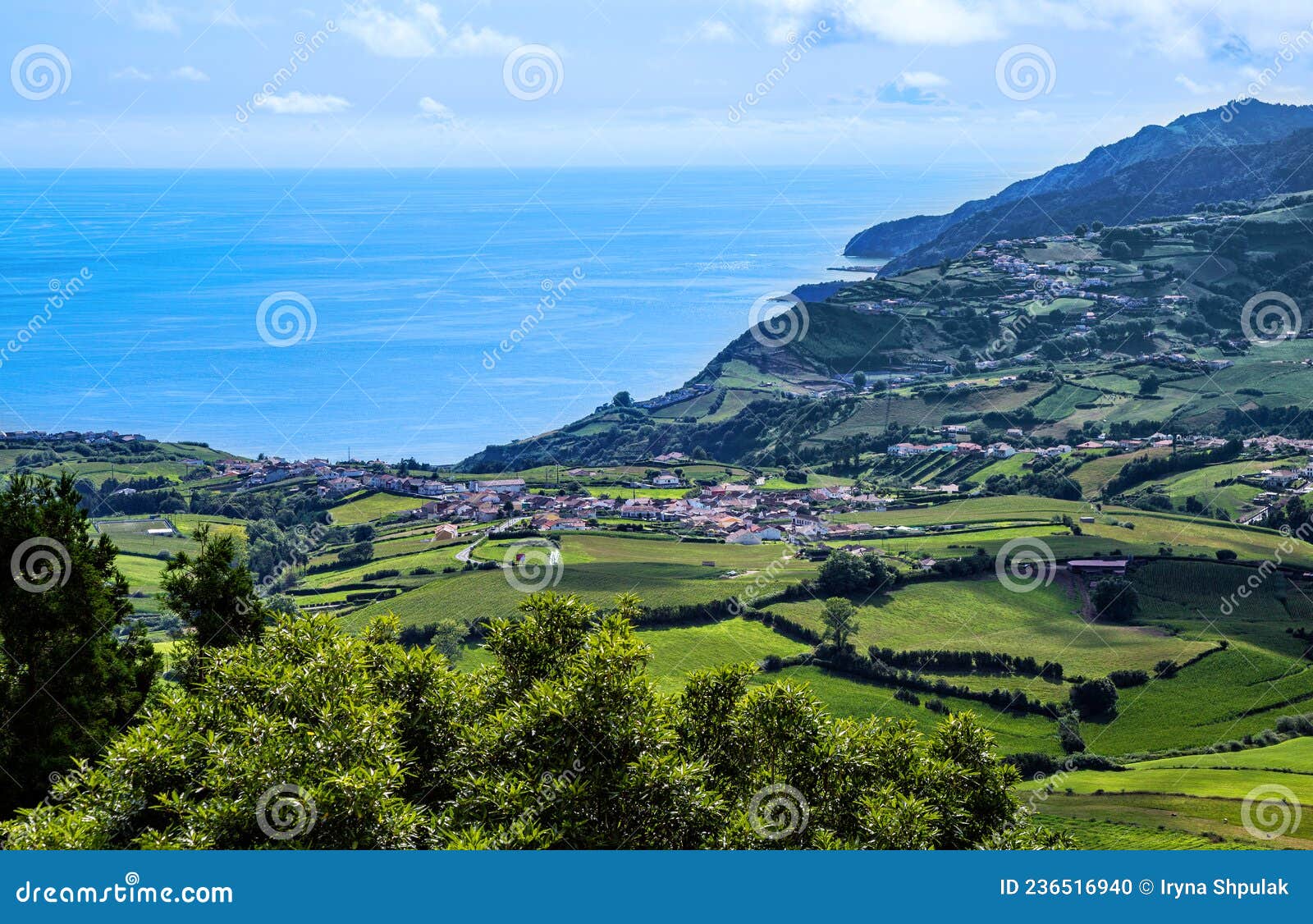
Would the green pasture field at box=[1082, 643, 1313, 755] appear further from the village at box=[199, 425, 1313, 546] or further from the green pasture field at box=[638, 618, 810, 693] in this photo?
the village at box=[199, 425, 1313, 546]

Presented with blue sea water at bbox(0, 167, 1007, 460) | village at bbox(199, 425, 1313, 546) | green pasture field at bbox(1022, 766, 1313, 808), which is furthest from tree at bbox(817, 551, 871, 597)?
blue sea water at bbox(0, 167, 1007, 460)

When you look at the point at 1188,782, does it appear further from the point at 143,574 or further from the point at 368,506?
the point at 368,506

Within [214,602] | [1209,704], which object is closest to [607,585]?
[1209,704]

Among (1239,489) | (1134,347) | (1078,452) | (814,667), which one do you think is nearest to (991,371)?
(1134,347)

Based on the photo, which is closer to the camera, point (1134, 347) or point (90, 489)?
point (90, 489)

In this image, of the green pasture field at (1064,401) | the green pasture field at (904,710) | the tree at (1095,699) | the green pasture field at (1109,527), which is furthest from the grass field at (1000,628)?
the green pasture field at (1064,401)

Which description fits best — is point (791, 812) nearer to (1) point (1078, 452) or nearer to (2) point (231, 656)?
(2) point (231, 656)
